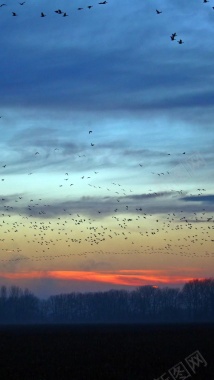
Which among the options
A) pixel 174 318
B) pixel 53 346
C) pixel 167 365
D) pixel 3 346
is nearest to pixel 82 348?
pixel 53 346

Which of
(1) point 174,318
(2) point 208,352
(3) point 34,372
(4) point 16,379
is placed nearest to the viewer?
(4) point 16,379

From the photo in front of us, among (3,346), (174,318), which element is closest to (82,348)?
(3,346)

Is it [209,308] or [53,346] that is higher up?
[53,346]

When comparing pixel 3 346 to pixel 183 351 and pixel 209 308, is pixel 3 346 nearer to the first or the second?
pixel 183 351

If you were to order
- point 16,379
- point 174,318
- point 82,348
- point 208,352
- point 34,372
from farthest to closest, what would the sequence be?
point 174,318
point 82,348
point 208,352
point 34,372
point 16,379

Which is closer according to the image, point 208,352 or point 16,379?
point 16,379

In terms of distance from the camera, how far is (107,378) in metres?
25.6

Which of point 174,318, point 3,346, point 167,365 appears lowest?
point 174,318

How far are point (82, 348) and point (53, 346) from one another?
3.06 m

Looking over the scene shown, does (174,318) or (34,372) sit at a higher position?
(34,372)

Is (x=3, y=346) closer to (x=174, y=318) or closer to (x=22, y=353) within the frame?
(x=22, y=353)

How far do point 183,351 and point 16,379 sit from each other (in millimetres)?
13933

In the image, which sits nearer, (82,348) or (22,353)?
(22,353)

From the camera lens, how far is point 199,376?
85.7 ft
